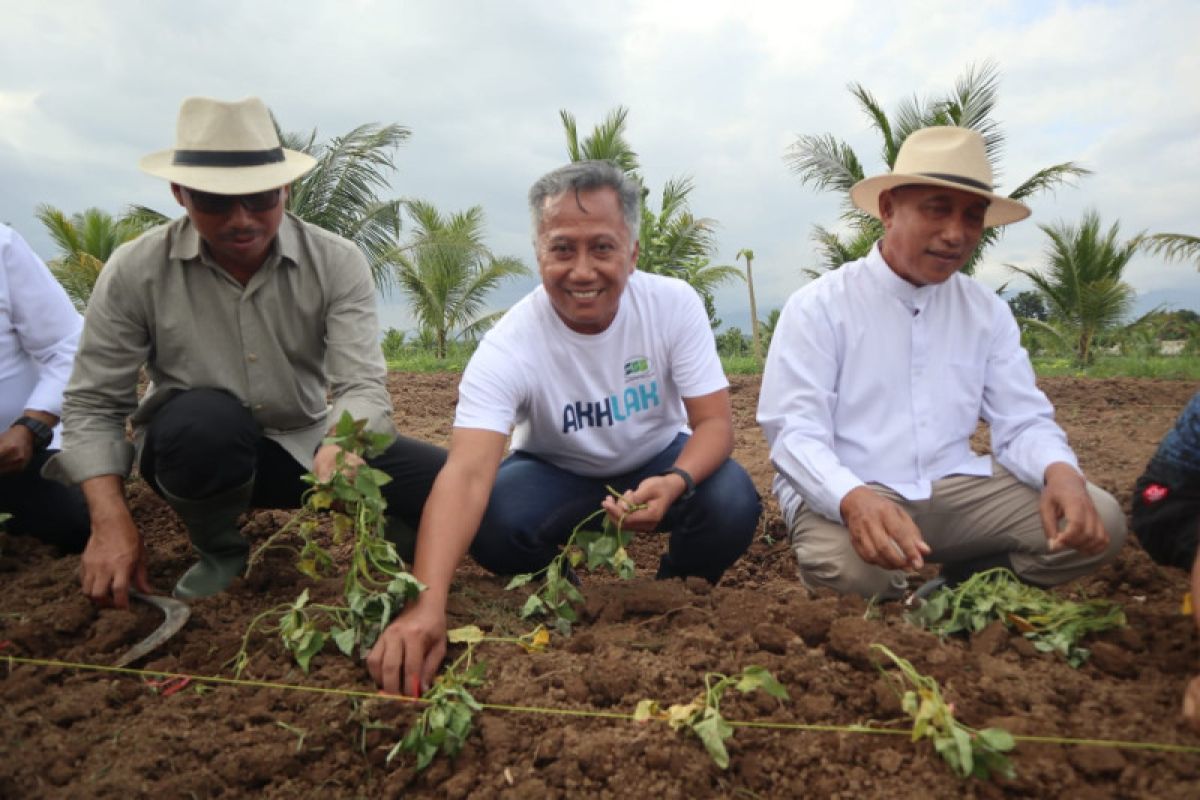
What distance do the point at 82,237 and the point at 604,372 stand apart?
15783mm

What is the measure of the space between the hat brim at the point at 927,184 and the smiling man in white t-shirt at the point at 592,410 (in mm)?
617

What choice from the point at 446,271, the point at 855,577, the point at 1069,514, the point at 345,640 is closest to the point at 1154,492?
the point at 1069,514

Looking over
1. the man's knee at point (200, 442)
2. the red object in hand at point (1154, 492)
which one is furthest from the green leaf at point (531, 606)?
the red object in hand at point (1154, 492)

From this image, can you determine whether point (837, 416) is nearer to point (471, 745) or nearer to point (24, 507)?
point (471, 745)

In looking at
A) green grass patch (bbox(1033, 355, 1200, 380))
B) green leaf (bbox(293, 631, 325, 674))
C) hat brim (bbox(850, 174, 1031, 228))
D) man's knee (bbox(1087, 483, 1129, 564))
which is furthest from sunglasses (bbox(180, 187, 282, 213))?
green grass patch (bbox(1033, 355, 1200, 380))

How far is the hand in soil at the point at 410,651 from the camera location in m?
1.93

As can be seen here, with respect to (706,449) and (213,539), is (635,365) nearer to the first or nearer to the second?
(706,449)

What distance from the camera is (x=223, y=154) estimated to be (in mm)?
Answer: 2539

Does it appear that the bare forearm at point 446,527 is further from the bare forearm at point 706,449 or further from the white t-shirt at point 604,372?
the bare forearm at point 706,449

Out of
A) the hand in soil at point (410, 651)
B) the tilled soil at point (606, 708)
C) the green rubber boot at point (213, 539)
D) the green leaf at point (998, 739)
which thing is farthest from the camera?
the green rubber boot at point (213, 539)

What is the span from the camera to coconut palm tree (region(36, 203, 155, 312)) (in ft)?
47.2

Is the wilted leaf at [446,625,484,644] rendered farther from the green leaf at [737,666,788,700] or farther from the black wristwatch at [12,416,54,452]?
the black wristwatch at [12,416,54,452]

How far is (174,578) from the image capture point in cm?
284

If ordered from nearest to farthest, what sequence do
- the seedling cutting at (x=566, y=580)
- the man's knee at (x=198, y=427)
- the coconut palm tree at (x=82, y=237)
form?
1. the seedling cutting at (x=566, y=580)
2. the man's knee at (x=198, y=427)
3. the coconut palm tree at (x=82, y=237)
